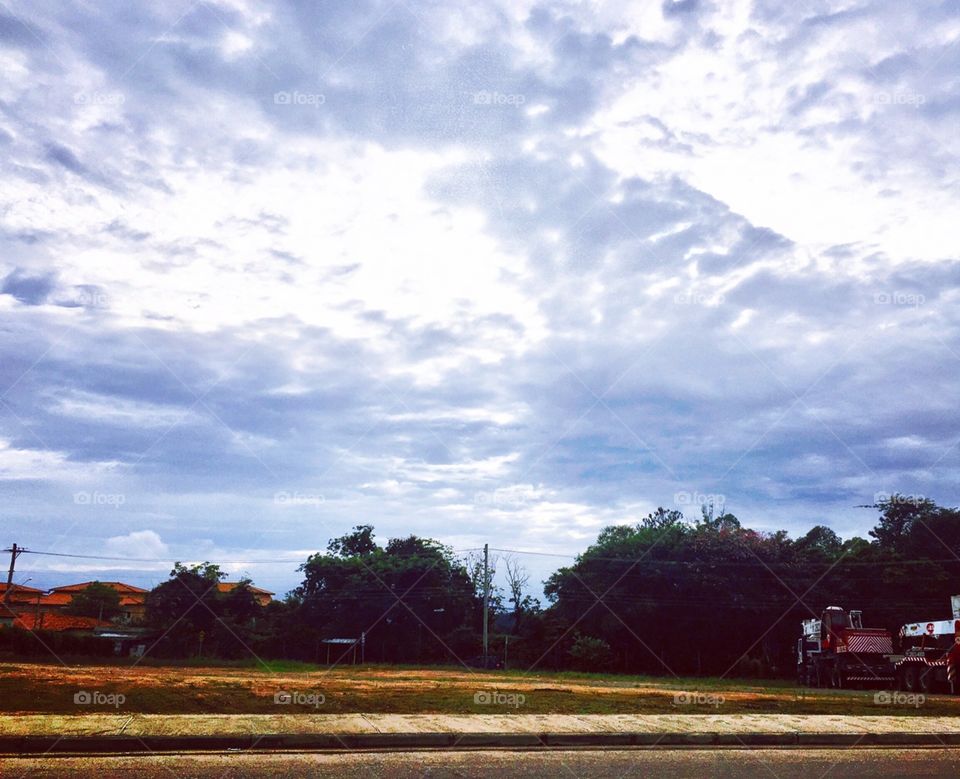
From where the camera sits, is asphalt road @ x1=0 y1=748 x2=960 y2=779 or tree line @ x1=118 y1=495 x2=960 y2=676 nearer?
asphalt road @ x1=0 y1=748 x2=960 y2=779

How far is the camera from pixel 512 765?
10.8m

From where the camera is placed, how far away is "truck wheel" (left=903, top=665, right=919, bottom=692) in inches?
1165

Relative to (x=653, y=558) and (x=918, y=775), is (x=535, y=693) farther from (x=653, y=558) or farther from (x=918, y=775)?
(x=653, y=558)

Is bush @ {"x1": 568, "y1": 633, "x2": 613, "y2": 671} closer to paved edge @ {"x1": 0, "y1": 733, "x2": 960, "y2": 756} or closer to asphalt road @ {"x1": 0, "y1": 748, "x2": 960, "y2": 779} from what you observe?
paved edge @ {"x1": 0, "y1": 733, "x2": 960, "y2": 756}

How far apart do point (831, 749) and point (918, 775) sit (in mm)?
2700

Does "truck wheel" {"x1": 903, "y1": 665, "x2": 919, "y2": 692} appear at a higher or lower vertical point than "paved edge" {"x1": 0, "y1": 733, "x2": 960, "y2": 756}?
lower

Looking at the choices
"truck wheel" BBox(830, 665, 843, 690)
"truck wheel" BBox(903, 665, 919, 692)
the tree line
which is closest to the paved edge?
"truck wheel" BBox(903, 665, 919, 692)

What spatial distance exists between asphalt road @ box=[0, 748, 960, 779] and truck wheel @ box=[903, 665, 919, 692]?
764 inches

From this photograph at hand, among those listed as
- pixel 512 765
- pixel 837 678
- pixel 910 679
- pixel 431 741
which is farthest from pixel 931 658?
pixel 512 765

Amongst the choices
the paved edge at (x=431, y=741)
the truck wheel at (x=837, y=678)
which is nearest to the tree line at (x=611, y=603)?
the truck wheel at (x=837, y=678)

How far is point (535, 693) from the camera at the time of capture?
2319 centimetres

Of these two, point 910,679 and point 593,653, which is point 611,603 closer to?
point 593,653

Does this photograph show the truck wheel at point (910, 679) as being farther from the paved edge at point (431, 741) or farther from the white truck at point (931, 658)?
the paved edge at point (431, 741)

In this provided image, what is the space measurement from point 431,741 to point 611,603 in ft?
132
